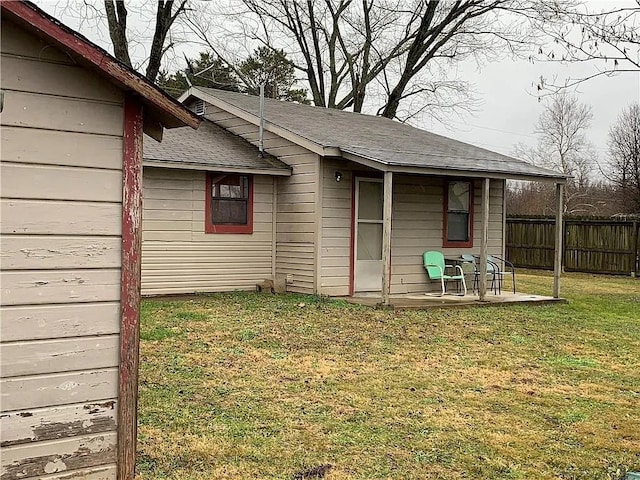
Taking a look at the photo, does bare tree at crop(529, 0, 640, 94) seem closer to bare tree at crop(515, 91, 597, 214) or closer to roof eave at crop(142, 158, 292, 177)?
roof eave at crop(142, 158, 292, 177)

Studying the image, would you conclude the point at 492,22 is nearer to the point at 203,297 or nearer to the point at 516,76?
the point at 516,76

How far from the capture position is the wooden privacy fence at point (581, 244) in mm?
18797

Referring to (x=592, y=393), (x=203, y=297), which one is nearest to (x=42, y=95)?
(x=592, y=393)

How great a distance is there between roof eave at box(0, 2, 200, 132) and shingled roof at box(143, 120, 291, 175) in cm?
768

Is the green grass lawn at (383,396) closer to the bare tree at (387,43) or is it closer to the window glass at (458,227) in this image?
the window glass at (458,227)

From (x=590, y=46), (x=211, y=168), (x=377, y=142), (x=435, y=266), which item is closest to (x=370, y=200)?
(x=377, y=142)

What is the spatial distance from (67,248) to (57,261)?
0.07 m

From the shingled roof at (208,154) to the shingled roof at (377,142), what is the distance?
2.17ft

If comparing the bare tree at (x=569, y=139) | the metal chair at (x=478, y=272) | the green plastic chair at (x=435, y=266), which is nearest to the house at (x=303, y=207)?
the green plastic chair at (x=435, y=266)

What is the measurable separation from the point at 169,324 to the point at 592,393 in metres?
5.14

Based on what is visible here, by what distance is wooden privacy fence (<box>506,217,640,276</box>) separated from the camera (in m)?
18.8

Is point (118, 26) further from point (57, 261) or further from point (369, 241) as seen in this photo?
point (57, 261)

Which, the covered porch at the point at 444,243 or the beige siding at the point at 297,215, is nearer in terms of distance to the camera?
the covered porch at the point at 444,243

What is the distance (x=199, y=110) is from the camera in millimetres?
15094
